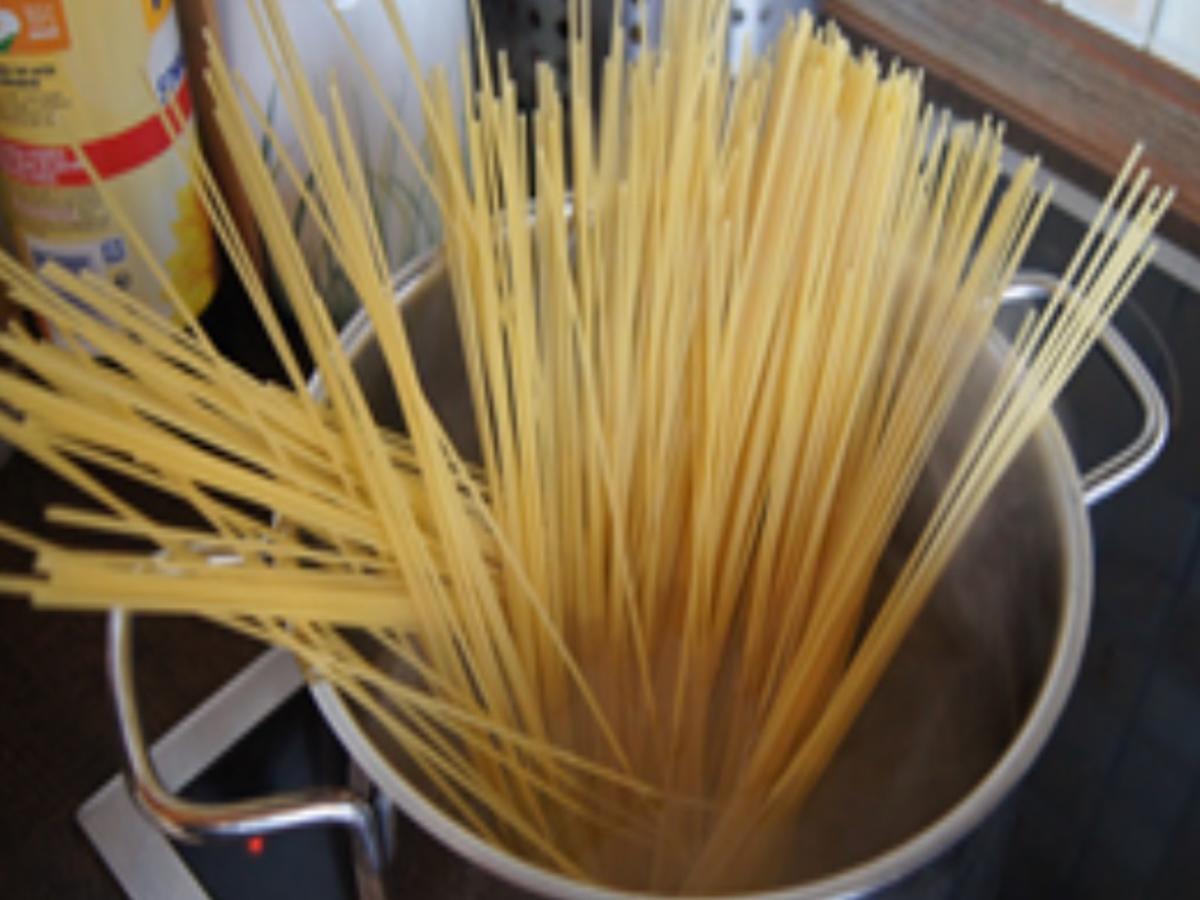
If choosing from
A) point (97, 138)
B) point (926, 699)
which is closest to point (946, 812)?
point (926, 699)

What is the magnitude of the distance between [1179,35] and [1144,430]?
0.27m

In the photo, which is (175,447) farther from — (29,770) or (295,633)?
(29,770)

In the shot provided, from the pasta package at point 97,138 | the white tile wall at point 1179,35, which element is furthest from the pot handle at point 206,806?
the white tile wall at point 1179,35

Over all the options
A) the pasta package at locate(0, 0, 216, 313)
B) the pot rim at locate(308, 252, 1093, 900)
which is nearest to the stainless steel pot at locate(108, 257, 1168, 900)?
the pot rim at locate(308, 252, 1093, 900)

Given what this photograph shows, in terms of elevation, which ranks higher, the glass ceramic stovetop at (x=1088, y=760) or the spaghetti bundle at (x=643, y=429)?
the spaghetti bundle at (x=643, y=429)

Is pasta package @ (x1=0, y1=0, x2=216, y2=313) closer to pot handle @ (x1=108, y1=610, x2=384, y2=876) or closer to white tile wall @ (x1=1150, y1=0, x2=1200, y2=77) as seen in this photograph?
pot handle @ (x1=108, y1=610, x2=384, y2=876)

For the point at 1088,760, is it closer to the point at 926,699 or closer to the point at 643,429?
the point at 926,699

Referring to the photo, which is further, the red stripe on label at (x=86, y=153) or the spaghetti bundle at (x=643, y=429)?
the red stripe on label at (x=86, y=153)

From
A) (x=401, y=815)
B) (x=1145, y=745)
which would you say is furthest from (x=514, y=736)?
(x=1145, y=745)

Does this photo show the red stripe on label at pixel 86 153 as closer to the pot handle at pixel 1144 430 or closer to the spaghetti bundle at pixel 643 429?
the spaghetti bundle at pixel 643 429

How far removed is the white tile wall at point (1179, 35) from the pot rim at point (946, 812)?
317 millimetres

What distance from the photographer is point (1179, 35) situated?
59 centimetres

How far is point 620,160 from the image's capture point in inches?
15.8

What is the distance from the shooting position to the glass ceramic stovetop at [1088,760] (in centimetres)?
44
